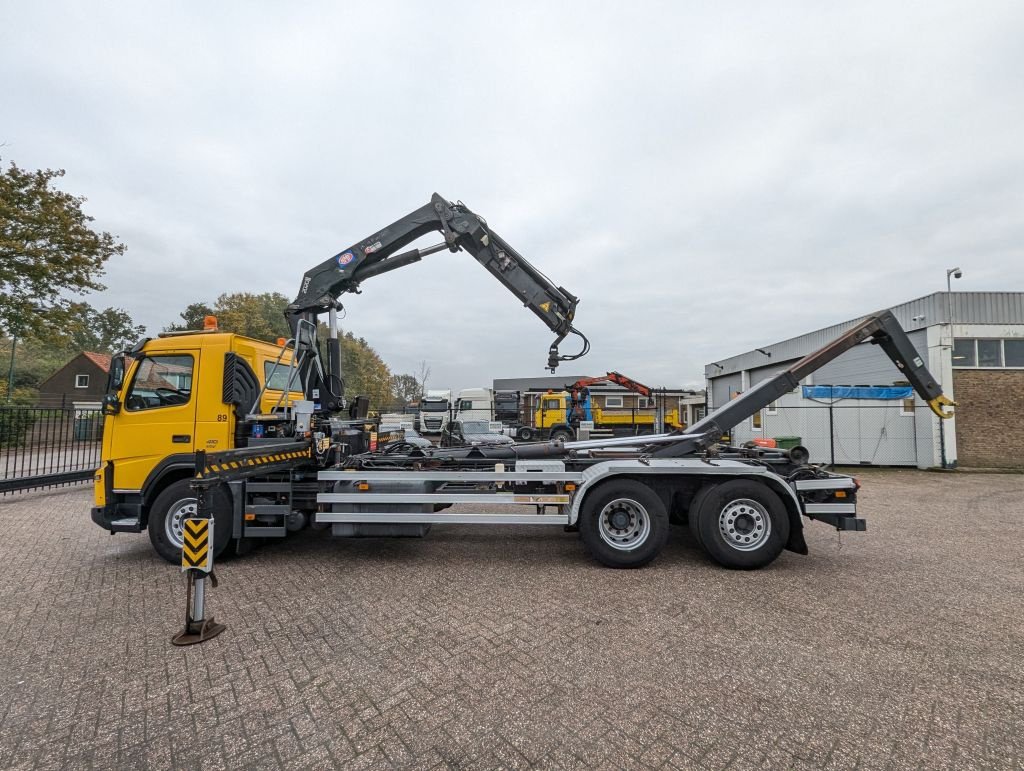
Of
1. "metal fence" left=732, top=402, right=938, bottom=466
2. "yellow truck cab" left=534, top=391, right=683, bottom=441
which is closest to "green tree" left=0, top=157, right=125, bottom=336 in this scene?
"yellow truck cab" left=534, top=391, right=683, bottom=441

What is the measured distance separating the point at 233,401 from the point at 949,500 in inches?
500

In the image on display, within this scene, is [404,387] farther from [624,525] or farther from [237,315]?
[624,525]

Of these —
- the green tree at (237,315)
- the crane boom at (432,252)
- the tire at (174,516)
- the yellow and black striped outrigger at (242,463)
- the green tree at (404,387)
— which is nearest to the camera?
the yellow and black striped outrigger at (242,463)

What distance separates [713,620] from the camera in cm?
364

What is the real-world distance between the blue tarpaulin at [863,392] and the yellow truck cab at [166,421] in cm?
1637

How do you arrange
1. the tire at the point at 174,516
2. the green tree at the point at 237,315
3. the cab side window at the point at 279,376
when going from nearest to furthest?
the tire at the point at 174,516
the cab side window at the point at 279,376
the green tree at the point at 237,315

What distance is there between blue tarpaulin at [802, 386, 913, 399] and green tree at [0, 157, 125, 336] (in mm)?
25762

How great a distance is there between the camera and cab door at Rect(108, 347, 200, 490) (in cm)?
521

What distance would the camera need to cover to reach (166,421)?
526 centimetres

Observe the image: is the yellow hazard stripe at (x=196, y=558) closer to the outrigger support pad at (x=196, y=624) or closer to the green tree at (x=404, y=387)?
the outrigger support pad at (x=196, y=624)

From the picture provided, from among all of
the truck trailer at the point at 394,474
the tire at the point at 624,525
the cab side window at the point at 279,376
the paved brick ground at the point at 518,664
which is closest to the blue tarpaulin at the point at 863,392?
the truck trailer at the point at 394,474

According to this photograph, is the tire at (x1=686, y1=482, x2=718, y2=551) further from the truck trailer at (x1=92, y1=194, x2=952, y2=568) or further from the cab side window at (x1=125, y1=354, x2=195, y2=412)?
the cab side window at (x1=125, y1=354, x2=195, y2=412)

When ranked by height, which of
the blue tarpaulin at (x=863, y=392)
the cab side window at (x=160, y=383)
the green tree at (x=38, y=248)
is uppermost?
the green tree at (x=38, y=248)

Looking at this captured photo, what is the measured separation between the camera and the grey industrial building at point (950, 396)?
44.9ft
